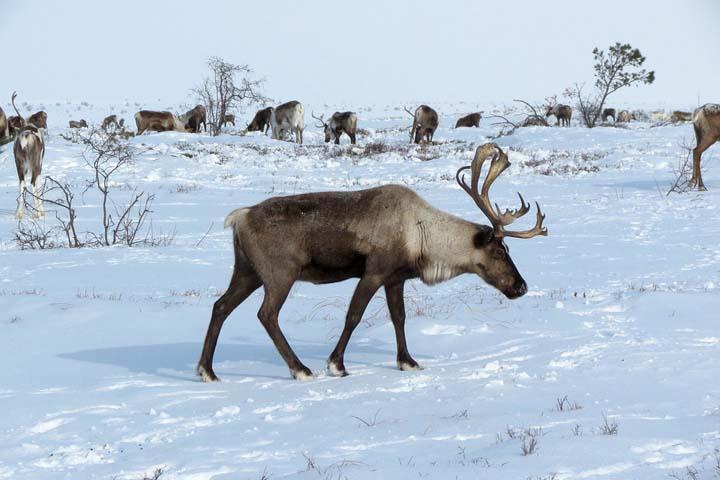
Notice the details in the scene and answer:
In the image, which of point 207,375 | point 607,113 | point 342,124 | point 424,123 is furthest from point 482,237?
point 607,113

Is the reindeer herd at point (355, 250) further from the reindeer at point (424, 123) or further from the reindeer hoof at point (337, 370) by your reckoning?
the reindeer at point (424, 123)

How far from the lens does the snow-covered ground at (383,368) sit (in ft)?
13.8

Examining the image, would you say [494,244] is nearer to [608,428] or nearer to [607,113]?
[608,428]

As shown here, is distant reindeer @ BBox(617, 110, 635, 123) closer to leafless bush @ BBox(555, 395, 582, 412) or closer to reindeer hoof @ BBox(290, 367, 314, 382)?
reindeer hoof @ BBox(290, 367, 314, 382)

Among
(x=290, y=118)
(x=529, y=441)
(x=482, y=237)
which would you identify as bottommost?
(x=529, y=441)

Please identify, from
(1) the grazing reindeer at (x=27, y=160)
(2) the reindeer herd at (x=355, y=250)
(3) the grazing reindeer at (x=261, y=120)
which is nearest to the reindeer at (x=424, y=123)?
→ (3) the grazing reindeer at (x=261, y=120)

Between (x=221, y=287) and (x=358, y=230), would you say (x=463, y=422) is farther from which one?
(x=221, y=287)

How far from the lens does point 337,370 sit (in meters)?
6.35

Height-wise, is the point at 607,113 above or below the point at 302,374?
above

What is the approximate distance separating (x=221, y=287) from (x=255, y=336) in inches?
100

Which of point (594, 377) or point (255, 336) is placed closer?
point (594, 377)

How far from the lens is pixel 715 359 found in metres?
5.86

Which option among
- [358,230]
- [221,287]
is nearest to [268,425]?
[358,230]

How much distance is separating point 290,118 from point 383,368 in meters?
29.6
